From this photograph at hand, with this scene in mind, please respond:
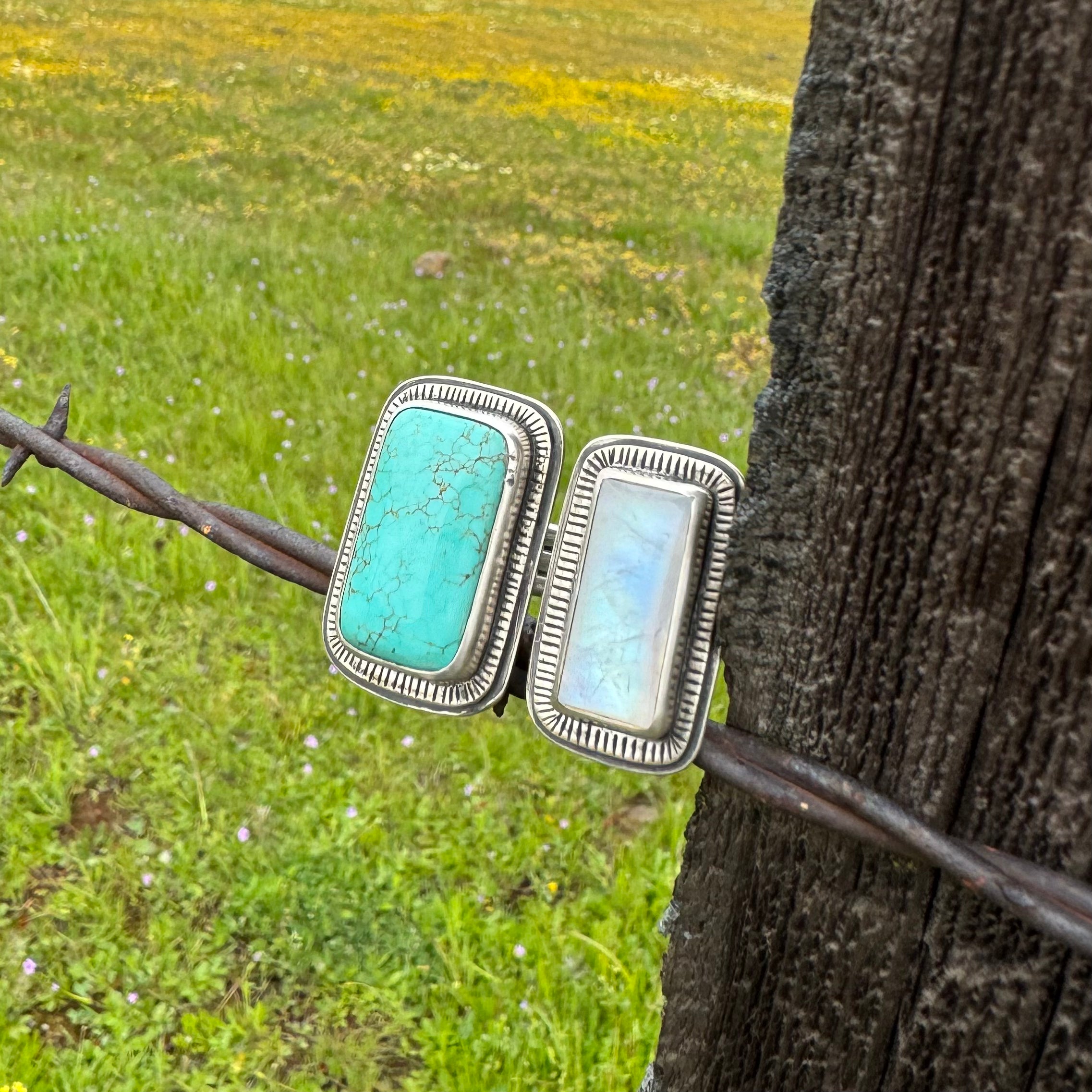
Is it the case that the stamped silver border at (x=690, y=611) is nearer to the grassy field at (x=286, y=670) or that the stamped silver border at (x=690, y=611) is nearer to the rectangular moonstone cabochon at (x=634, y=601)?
the rectangular moonstone cabochon at (x=634, y=601)

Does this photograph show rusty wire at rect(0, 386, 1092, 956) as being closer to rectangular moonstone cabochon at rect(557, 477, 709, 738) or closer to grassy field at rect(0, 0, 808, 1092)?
rectangular moonstone cabochon at rect(557, 477, 709, 738)

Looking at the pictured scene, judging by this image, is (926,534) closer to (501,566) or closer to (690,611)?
(690,611)

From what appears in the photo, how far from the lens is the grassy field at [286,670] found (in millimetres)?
1919

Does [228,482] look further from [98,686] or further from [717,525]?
[717,525]

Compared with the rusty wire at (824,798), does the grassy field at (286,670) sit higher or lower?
lower

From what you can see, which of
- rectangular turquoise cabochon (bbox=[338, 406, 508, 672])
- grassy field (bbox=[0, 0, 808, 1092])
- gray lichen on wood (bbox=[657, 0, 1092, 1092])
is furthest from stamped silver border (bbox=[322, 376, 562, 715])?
grassy field (bbox=[0, 0, 808, 1092])

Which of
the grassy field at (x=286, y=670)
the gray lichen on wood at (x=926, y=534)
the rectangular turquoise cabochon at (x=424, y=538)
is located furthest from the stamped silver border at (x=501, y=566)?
the grassy field at (x=286, y=670)

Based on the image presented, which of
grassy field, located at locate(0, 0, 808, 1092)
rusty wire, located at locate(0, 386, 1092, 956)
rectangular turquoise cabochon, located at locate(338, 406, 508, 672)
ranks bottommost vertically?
grassy field, located at locate(0, 0, 808, 1092)

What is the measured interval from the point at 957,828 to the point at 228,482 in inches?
112

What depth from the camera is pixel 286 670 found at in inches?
103

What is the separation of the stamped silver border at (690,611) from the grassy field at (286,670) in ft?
4.44

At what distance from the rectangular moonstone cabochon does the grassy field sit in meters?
1.38

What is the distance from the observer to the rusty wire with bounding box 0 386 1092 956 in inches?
23.0

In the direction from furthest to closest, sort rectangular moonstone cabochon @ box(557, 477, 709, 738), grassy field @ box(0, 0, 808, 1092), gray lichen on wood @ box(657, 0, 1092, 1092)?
grassy field @ box(0, 0, 808, 1092) < rectangular moonstone cabochon @ box(557, 477, 709, 738) < gray lichen on wood @ box(657, 0, 1092, 1092)
